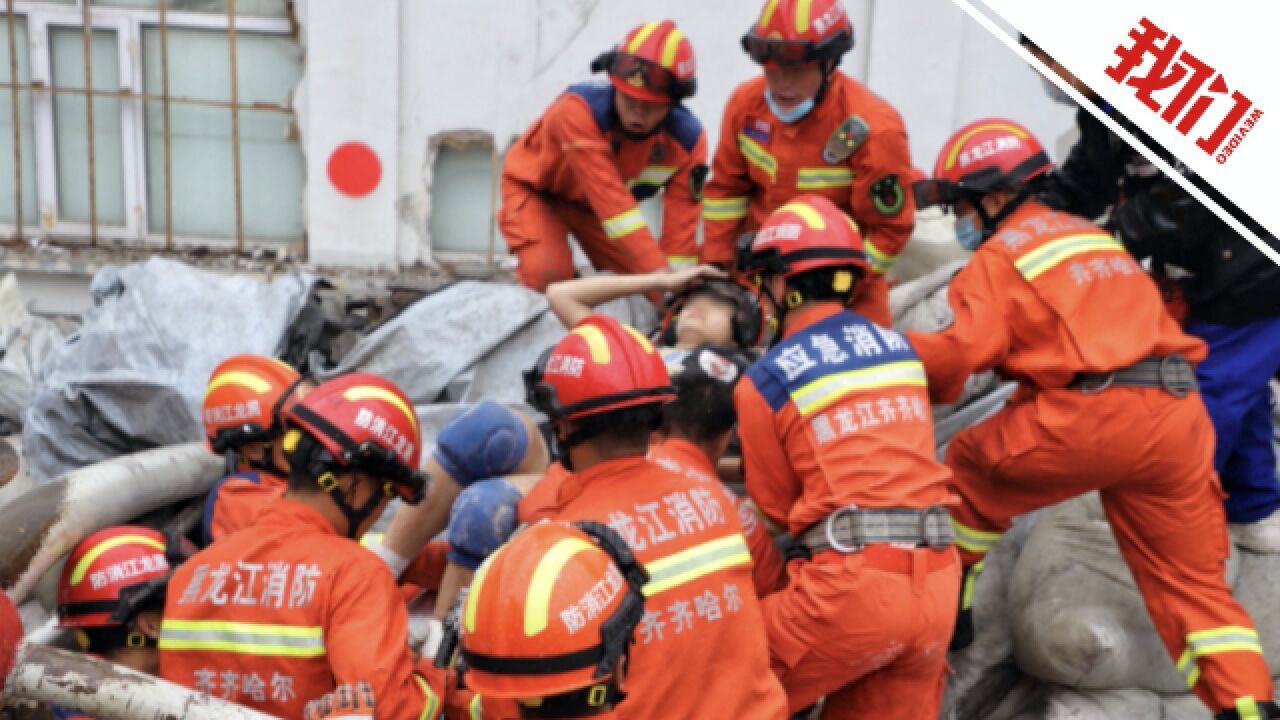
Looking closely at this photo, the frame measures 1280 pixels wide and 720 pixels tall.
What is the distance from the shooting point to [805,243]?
126 inches

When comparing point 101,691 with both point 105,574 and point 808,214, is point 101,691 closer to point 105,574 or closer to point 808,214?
point 105,574

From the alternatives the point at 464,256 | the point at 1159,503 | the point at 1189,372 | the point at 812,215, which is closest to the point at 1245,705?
the point at 1159,503

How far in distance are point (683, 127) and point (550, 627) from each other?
3.51 metres

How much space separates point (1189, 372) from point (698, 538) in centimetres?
186

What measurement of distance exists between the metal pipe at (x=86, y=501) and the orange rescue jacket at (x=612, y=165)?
174 cm

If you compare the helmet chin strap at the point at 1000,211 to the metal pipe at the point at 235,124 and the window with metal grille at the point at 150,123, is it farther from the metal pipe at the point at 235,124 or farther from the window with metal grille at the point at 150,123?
the metal pipe at the point at 235,124

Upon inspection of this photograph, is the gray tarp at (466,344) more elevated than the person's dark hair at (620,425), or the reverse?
the person's dark hair at (620,425)

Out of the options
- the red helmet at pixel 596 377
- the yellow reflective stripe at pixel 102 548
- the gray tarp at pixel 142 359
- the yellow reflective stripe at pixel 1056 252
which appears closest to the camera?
the red helmet at pixel 596 377

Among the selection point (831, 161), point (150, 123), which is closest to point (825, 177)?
point (831, 161)

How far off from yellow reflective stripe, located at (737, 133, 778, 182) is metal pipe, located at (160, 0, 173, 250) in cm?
361

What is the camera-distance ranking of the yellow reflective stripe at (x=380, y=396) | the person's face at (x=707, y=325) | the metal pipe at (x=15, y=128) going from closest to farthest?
the yellow reflective stripe at (x=380, y=396), the person's face at (x=707, y=325), the metal pipe at (x=15, y=128)

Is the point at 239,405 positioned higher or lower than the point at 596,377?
lower

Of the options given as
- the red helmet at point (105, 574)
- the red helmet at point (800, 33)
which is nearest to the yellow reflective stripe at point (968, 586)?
the red helmet at point (800, 33)

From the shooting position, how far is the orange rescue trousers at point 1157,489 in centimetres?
341
